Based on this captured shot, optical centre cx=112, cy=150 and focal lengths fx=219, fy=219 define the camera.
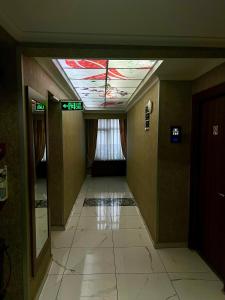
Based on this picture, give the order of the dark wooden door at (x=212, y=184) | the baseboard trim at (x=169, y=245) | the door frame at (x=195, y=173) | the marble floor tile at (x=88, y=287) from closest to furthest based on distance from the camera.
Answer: the marble floor tile at (x=88, y=287) < the dark wooden door at (x=212, y=184) < the door frame at (x=195, y=173) < the baseboard trim at (x=169, y=245)

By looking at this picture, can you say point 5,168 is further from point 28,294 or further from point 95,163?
point 95,163

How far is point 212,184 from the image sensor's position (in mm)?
2609

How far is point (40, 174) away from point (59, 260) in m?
1.21

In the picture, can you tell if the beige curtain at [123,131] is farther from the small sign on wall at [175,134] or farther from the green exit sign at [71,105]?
the small sign on wall at [175,134]

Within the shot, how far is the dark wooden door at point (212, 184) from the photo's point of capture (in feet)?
7.87

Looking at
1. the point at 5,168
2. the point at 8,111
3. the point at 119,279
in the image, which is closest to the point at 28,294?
the point at 119,279

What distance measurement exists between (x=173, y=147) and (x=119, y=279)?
5.74 ft

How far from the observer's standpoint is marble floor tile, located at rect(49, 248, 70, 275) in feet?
8.49

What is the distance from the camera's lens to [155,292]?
2.23 meters

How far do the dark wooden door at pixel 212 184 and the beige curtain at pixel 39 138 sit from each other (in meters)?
1.96

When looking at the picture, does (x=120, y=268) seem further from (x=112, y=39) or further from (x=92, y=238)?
(x=112, y=39)

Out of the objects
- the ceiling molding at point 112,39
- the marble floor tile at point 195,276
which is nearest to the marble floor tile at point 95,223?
the marble floor tile at point 195,276

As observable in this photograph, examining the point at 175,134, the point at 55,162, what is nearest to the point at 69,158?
the point at 55,162

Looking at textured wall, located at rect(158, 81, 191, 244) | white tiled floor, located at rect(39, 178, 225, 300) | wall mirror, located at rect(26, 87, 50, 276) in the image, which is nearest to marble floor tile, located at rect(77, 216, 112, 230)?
white tiled floor, located at rect(39, 178, 225, 300)
